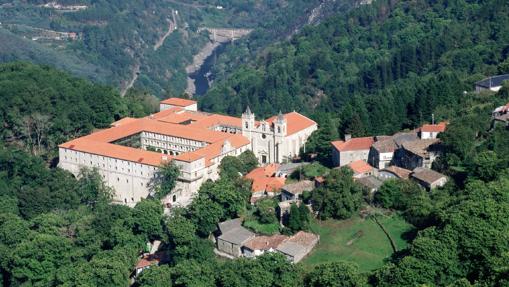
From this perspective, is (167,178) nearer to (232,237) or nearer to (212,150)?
(212,150)

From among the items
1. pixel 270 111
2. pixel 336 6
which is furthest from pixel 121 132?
pixel 336 6

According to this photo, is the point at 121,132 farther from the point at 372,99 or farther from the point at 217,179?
the point at 372,99

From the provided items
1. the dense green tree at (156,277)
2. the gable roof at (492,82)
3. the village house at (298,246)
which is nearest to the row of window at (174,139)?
the village house at (298,246)

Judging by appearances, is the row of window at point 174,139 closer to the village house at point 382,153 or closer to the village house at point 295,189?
the village house at point 295,189

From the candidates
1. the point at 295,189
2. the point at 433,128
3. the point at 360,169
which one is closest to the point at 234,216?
the point at 295,189

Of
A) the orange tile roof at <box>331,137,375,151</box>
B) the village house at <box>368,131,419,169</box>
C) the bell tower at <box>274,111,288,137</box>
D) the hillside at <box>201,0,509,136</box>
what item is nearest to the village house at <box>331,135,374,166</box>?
the orange tile roof at <box>331,137,375,151</box>

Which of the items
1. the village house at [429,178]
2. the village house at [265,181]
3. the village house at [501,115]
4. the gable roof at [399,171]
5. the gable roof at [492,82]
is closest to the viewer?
the village house at [429,178]

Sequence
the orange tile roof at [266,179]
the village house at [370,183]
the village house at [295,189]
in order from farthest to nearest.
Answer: the orange tile roof at [266,179] → the village house at [295,189] → the village house at [370,183]
